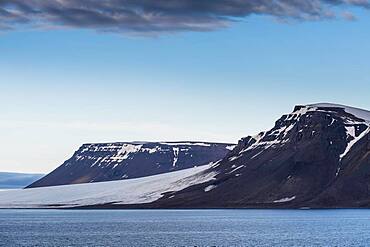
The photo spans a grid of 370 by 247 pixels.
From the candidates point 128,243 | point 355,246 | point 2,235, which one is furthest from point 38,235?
point 355,246

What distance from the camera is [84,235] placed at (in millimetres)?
156000

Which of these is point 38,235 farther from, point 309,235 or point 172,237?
point 309,235

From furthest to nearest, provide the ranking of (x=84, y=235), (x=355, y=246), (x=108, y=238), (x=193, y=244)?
(x=84, y=235) < (x=108, y=238) < (x=193, y=244) < (x=355, y=246)

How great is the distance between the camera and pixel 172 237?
480 feet

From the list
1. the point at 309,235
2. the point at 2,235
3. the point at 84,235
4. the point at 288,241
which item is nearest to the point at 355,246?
the point at 288,241

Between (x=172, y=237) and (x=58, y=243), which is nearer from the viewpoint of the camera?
(x=58, y=243)

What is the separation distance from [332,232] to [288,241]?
25294 millimetres

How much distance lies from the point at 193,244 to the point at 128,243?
10559mm

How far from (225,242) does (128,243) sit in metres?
14.5

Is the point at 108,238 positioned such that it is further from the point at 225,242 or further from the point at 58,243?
the point at 225,242

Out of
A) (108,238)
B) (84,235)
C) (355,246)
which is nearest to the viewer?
(355,246)

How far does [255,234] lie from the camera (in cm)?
15400

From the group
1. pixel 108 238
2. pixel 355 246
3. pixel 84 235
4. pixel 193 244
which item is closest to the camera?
pixel 355 246

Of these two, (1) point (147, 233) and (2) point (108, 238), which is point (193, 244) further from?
(1) point (147, 233)
